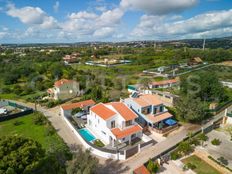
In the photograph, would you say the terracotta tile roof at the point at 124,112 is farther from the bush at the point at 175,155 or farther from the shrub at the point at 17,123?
the shrub at the point at 17,123

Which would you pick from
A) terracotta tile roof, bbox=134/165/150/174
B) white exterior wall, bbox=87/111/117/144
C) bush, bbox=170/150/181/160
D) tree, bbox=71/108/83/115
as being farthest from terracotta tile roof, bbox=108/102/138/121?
tree, bbox=71/108/83/115

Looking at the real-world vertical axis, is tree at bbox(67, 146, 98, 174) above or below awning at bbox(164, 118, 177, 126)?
above

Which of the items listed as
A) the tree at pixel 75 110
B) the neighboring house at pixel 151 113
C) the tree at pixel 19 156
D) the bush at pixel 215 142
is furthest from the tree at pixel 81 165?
the tree at pixel 75 110

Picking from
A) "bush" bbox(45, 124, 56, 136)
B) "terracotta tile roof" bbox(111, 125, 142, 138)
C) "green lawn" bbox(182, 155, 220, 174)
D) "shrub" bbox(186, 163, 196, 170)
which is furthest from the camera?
"bush" bbox(45, 124, 56, 136)

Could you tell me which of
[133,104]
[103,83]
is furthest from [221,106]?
[103,83]

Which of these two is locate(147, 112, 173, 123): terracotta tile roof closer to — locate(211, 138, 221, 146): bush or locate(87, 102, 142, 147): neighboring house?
locate(87, 102, 142, 147): neighboring house

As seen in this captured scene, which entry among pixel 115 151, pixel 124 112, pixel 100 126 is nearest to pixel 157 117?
pixel 124 112

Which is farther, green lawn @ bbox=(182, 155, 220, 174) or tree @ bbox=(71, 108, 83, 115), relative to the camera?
tree @ bbox=(71, 108, 83, 115)
